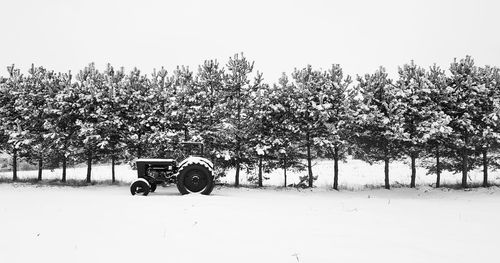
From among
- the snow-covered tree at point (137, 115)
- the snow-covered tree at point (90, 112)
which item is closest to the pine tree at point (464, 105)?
the snow-covered tree at point (137, 115)

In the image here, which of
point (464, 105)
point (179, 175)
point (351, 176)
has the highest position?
point (464, 105)

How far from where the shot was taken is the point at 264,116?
22.9 metres

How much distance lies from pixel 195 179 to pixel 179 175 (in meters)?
0.71

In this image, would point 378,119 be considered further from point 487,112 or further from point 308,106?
point 487,112

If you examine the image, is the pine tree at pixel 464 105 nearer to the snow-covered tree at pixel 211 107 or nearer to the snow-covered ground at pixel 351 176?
the snow-covered ground at pixel 351 176

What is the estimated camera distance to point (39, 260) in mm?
5195

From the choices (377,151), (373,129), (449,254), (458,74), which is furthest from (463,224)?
(458,74)

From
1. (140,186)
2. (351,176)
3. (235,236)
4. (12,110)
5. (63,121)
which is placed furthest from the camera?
(351,176)

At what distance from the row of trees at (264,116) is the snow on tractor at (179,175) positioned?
5565 millimetres

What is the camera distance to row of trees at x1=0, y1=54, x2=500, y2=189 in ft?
73.0

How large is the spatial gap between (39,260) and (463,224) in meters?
8.97

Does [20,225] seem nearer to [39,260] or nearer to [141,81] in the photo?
[39,260]

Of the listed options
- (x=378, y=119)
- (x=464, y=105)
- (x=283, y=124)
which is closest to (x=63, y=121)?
(x=283, y=124)

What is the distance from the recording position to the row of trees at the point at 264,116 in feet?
73.0
